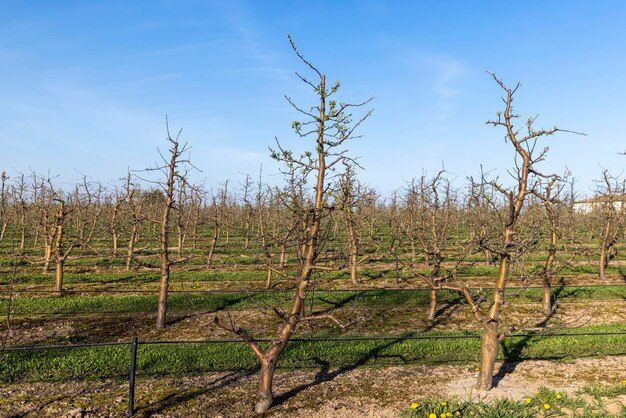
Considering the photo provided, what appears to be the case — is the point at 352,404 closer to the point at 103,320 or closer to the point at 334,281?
the point at 103,320

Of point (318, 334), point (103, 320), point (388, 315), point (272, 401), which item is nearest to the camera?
point (272, 401)

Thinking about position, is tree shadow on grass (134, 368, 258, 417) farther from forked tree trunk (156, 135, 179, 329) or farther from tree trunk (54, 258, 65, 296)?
tree trunk (54, 258, 65, 296)

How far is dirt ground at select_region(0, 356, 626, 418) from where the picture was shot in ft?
23.5

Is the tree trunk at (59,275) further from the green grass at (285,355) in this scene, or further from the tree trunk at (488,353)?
the tree trunk at (488,353)

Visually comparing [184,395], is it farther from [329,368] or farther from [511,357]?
[511,357]

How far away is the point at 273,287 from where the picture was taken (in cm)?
1756

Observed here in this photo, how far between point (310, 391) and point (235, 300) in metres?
7.56

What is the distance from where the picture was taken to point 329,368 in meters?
9.18

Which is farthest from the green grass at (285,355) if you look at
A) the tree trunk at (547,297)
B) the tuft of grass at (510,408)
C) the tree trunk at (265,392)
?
the tree trunk at (547,297)

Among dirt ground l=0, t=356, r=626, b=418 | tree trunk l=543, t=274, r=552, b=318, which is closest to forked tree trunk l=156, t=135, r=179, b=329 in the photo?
dirt ground l=0, t=356, r=626, b=418

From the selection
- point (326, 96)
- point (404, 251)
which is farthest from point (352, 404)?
point (404, 251)

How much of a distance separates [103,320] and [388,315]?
28.9 ft

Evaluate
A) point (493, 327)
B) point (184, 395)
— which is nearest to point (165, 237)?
point (184, 395)

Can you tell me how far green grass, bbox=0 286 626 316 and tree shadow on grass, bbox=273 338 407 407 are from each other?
3.40 meters
